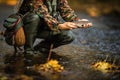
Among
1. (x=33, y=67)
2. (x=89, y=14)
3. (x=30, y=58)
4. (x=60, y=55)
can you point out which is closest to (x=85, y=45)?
(x=60, y=55)

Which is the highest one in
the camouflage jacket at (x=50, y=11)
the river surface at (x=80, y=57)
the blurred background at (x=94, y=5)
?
the camouflage jacket at (x=50, y=11)

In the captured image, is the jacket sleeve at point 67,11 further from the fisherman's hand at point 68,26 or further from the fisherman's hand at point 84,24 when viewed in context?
the fisherman's hand at point 68,26

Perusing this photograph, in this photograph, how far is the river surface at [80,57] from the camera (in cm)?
601

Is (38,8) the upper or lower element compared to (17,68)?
upper

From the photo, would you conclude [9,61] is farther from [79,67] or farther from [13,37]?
[79,67]

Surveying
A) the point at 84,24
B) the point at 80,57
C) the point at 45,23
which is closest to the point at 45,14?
the point at 45,23

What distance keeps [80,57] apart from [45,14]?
4.10 ft

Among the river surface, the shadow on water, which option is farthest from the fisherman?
the river surface

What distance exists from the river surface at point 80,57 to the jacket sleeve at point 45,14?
27.9 inches

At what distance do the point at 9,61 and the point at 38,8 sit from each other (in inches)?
44.3

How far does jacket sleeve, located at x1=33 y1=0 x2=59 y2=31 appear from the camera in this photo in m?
6.86

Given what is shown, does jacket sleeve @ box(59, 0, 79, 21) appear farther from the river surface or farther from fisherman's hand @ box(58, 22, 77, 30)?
the river surface

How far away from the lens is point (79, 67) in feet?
22.0

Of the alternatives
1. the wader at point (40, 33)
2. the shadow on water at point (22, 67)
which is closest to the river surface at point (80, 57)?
the shadow on water at point (22, 67)
